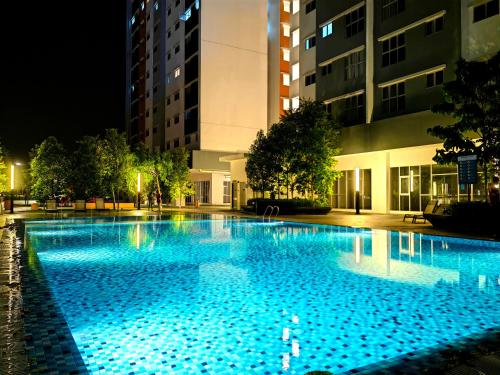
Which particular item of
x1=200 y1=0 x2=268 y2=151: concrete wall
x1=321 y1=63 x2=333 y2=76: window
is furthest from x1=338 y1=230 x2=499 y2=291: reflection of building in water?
x1=200 y1=0 x2=268 y2=151: concrete wall

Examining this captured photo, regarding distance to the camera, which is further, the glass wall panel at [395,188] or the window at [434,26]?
the glass wall panel at [395,188]

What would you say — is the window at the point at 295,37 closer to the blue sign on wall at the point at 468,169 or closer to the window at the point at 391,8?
the window at the point at 391,8

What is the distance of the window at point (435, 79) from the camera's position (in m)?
23.4

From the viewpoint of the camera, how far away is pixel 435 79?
23656 mm

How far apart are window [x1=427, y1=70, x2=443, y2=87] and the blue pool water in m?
13.8

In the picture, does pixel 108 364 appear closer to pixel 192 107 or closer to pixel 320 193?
pixel 320 193

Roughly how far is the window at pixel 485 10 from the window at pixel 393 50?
4.60 meters

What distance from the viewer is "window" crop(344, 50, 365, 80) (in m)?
28.6

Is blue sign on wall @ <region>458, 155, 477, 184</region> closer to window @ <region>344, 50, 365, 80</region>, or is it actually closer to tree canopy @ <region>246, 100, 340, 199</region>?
tree canopy @ <region>246, 100, 340, 199</region>

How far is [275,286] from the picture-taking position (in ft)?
24.1

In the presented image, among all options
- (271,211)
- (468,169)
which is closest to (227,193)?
(271,211)

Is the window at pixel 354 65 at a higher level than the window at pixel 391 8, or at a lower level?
lower

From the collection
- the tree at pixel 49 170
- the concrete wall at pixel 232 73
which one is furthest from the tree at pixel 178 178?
the tree at pixel 49 170

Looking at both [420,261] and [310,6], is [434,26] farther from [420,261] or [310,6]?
[420,261]
